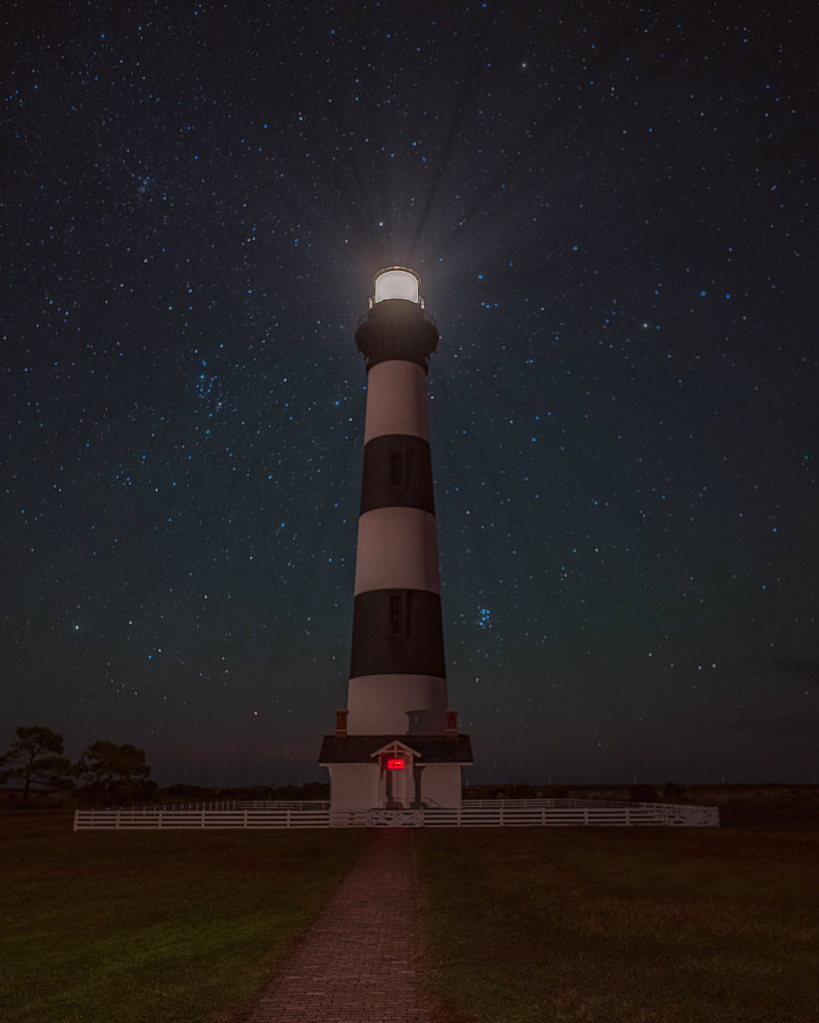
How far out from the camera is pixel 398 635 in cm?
3512

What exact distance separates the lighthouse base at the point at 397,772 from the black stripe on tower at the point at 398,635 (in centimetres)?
299

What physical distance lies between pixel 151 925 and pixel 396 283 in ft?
119

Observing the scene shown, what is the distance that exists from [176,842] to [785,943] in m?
21.1

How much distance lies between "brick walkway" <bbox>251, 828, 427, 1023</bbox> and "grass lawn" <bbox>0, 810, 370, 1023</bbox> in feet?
1.04

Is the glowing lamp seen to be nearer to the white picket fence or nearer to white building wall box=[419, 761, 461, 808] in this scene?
white building wall box=[419, 761, 461, 808]

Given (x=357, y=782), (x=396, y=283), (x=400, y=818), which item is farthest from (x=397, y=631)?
(x=396, y=283)

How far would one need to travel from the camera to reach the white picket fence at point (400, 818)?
1266 inches

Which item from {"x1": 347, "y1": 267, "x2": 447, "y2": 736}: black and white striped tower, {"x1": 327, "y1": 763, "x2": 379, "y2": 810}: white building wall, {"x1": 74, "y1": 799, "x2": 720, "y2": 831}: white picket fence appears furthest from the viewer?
{"x1": 347, "y1": 267, "x2": 447, "y2": 736}: black and white striped tower

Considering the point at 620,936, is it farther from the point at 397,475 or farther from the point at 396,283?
the point at 396,283

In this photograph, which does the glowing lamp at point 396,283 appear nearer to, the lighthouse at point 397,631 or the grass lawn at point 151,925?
the lighthouse at point 397,631

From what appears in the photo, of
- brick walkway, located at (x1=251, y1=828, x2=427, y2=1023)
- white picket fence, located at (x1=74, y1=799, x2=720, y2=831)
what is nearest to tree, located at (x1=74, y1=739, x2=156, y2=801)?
white picket fence, located at (x1=74, y1=799, x2=720, y2=831)

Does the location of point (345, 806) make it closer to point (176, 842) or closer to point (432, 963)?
point (176, 842)

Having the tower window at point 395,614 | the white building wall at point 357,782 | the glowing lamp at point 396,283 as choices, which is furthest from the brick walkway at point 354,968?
the glowing lamp at point 396,283

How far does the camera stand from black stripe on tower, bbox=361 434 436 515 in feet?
122
